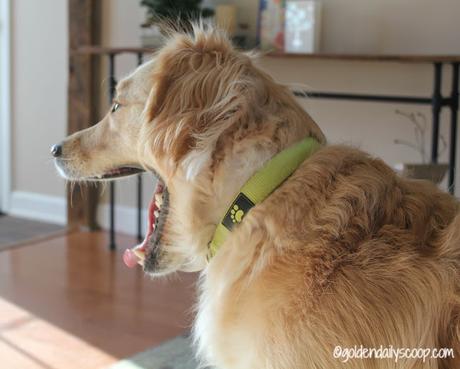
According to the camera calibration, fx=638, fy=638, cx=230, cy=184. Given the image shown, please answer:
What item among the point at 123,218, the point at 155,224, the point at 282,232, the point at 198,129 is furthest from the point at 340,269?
the point at 123,218

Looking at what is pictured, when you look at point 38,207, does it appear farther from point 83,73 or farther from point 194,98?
point 194,98

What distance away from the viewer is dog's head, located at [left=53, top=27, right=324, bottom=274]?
113 centimetres

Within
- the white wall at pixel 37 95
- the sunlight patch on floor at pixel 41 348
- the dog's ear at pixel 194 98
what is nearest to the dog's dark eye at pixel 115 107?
the dog's ear at pixel 194 98

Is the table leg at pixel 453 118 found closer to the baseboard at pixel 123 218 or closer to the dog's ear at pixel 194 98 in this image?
the dog's ear at pixel 194 98

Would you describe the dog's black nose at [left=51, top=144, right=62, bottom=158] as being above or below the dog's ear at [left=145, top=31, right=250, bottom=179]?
below

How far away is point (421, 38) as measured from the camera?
279 cm

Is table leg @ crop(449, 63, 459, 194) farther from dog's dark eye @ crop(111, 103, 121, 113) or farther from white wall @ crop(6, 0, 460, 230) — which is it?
dog's dark eye @ crop(111, 103, 121, 113)

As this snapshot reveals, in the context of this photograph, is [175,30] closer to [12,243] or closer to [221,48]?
[221,48]

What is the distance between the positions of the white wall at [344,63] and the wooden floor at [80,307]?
0.67 meters

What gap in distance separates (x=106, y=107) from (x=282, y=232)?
9.42ft

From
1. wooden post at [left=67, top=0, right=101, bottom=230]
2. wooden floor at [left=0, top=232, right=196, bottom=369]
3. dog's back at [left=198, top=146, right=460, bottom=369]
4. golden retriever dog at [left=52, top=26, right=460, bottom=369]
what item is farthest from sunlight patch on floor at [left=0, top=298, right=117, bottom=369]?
wooden post at [left=67, top=0, right=101, bottom=230]

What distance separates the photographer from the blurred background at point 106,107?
2.42m

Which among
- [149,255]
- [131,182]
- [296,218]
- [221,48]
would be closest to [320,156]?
[296,218]

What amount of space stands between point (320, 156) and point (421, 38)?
6.21 ft
